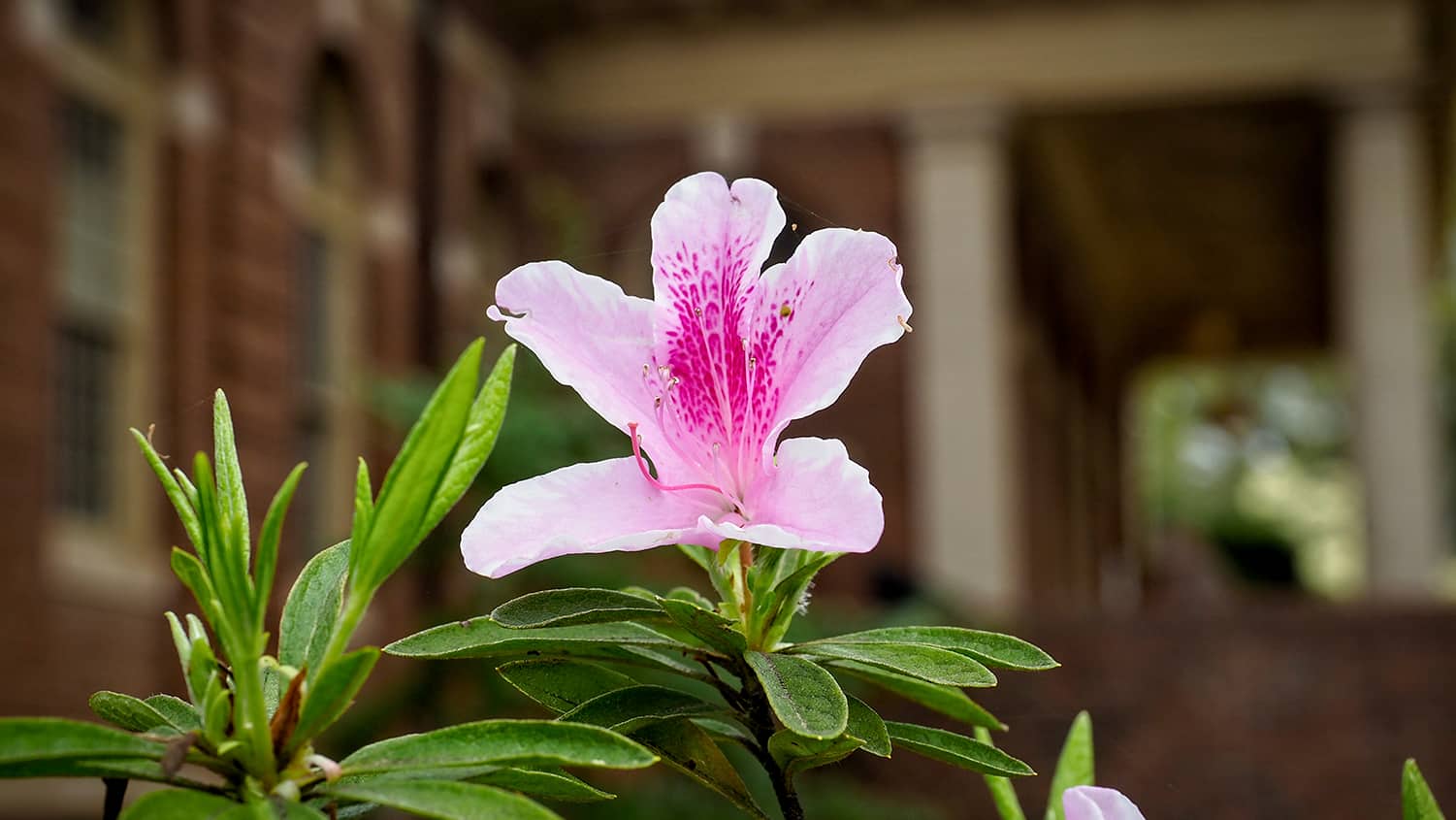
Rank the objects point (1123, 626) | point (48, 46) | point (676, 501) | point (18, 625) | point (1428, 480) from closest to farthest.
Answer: point (676, 501) < point (18, 625) < point (48, 46) < point (1123, 626) < point (1428, 480)

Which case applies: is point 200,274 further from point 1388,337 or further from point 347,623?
point 347,623

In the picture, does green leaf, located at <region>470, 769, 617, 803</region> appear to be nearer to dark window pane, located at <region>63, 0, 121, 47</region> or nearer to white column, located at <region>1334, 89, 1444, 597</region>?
dark window pane, located at <region>63, 0, 121, 47</region>

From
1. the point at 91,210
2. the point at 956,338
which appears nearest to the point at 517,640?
the point at 91,210

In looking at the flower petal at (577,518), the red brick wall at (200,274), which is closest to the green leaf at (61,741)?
the flower petal at (577,518)

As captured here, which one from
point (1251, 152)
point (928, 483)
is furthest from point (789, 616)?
point (1251, 152)

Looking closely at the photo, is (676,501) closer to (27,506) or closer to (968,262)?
(27,506)

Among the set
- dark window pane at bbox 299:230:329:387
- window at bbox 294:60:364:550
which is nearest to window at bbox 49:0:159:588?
window at bbox 294:60:364:550

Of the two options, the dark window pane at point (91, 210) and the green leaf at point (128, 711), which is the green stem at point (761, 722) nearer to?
the green leaf at point (128, 711)
